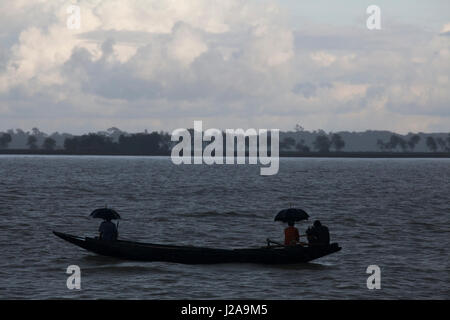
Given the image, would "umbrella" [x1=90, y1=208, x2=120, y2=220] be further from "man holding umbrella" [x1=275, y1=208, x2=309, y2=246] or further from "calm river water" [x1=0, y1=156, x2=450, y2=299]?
"man holding umbrella" [x1=275, y1=208, x2=309, y2=246]

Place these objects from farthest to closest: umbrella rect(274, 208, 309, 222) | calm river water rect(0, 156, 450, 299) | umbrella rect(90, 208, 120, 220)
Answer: umbrella rect(90, 208, 120, 220) < umbrella rect(274, 208, 309, 222) < calm river water rect(0, 156, 450, 299)

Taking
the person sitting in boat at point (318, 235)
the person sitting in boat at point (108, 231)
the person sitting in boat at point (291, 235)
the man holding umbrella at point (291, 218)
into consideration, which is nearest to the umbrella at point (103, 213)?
the person sitting in boat at point (108, 231)

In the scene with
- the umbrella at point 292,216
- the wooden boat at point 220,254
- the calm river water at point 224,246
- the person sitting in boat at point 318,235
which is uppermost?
the umbrella at point 292,216

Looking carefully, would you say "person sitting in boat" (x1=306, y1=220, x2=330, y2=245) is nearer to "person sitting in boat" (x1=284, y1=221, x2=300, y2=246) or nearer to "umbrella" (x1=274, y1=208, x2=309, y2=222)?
"person sitting in boat" (x1=284, y1=221, x2=300, y2=246)

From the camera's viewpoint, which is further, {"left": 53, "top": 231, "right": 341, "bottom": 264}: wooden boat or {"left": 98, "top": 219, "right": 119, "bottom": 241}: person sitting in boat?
{"left": 98, "top": 219, "right": 119, "bottom": 241}: person sitting in boat

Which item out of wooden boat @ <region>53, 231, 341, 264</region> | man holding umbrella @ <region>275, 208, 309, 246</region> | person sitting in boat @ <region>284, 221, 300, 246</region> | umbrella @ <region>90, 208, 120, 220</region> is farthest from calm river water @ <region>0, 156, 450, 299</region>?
umbrella @ <region>90, 208, 120, 220</region>

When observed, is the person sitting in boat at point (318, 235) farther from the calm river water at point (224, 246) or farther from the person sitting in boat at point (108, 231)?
the person sitting in boat at point (108, 231)

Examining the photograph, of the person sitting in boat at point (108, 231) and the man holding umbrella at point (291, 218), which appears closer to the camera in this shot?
the man holding umbrella at point (291, 218)

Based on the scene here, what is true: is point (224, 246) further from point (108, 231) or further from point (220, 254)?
point (108, 231)

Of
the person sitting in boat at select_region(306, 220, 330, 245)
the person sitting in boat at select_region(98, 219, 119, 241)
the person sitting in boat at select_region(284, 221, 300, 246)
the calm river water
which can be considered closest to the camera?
the calm river water

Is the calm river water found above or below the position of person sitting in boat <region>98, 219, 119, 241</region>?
below

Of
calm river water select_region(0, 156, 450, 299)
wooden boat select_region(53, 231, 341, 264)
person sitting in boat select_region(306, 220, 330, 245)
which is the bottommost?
calm river water select_region(0, 156, 450, 299)
